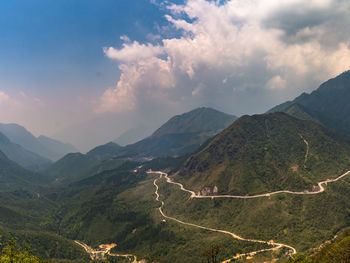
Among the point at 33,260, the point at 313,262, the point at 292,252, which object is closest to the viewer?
the point at 33,260

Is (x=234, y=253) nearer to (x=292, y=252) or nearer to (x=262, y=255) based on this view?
(x=262, y=255)

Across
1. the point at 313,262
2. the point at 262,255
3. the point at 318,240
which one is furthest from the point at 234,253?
the point at 313,262

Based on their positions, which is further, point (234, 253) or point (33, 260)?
point (234, 253)

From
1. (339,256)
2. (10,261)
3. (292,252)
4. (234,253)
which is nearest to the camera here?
(10,261)

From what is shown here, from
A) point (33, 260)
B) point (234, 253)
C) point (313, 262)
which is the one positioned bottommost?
point (234, 253)

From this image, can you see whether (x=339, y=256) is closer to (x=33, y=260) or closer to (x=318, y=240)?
(x=318, y=240)

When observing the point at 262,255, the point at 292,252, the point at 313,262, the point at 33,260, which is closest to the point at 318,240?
the point at 292,252

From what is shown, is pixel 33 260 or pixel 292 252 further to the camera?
pixel 292 252

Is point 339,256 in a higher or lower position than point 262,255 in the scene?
higher

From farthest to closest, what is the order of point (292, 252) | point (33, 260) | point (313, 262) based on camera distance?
point (292, 252), point (313, 262), point (33, 260)
